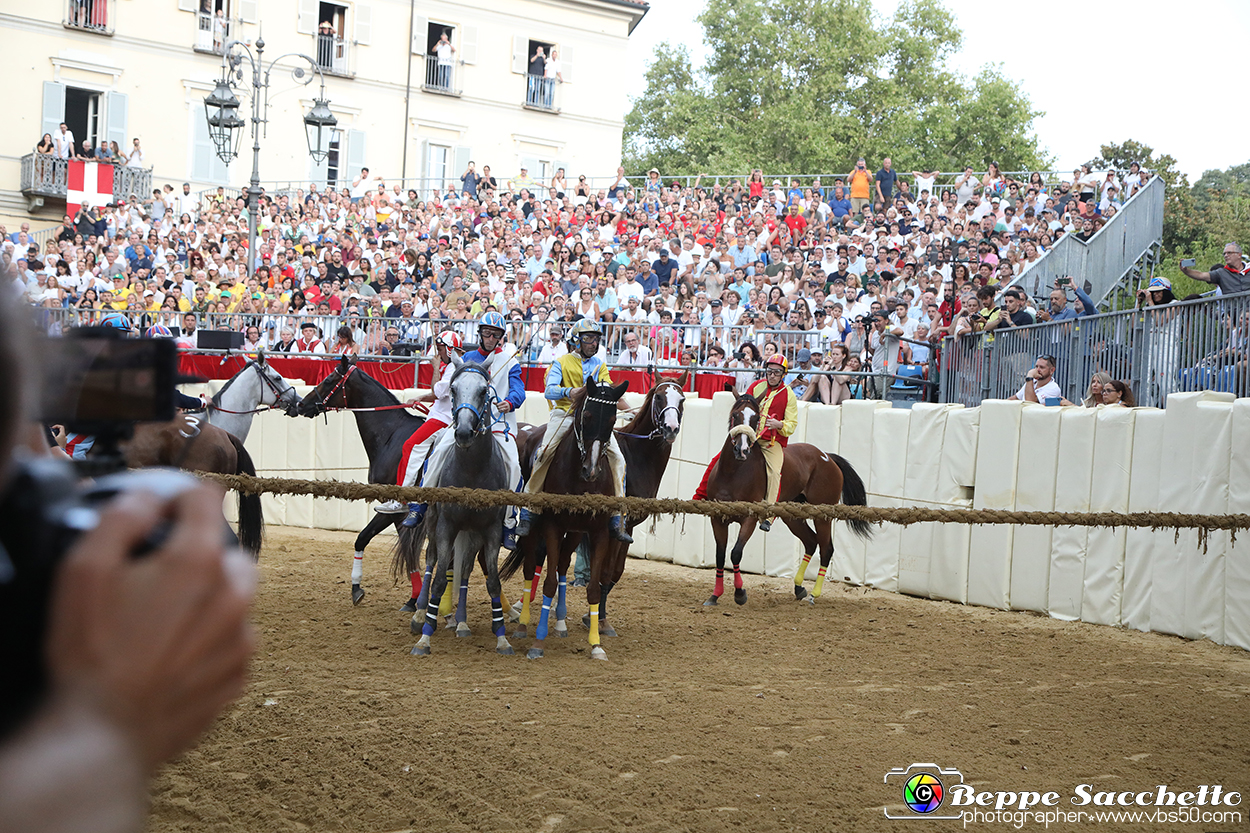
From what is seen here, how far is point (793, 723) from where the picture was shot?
21.1 feet

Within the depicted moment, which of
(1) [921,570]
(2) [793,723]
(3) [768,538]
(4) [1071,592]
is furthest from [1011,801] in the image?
(3) [768,538]

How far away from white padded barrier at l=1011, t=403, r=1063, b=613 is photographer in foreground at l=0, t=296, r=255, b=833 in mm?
10780

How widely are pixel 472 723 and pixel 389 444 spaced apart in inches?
197

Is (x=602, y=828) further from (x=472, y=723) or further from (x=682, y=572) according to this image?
(x=682, y=572)

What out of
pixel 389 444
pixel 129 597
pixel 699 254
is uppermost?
pixel 699 254

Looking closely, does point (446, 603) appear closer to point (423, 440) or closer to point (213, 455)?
point (423, 440)

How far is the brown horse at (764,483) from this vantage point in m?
11.1

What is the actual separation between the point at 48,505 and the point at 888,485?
487 inches

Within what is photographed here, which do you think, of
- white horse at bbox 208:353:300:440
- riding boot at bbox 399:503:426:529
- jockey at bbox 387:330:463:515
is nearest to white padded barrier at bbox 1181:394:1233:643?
jockey at bbox 387:330:463:515

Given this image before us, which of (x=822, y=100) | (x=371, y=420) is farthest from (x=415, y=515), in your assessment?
(x=822, y=100)

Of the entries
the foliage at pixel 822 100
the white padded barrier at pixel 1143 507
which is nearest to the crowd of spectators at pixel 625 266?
the white padded barrier at pixel 1143 507

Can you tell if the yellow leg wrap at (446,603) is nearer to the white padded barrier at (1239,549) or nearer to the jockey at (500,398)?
the jockey at (500,398)

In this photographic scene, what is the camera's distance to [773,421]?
1141 centimetres

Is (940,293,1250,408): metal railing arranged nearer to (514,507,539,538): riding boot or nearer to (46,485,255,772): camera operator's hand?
(514,507,539,538): riding boot
